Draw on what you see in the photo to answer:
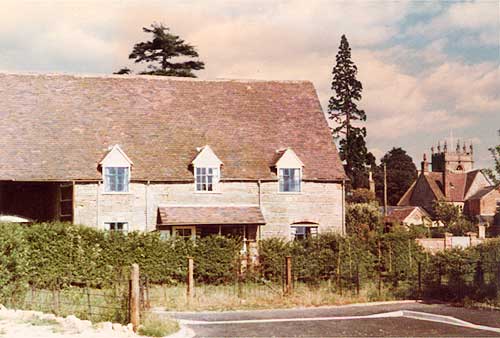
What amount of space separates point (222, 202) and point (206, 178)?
1586 mm

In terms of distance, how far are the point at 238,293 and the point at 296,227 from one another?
43.1 ft

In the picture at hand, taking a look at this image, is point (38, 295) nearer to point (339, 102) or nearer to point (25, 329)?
point (25, 329)

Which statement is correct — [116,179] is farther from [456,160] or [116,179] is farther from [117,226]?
[456,160]

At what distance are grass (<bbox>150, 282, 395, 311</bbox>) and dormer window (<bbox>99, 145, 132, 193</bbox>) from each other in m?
9.45

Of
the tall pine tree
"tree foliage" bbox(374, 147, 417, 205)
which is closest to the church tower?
"tree foliage" bbox(374, 147, 417, 205)

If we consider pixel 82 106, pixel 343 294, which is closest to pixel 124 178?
pixel 82 106

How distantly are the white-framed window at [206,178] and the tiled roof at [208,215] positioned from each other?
1.22 meters

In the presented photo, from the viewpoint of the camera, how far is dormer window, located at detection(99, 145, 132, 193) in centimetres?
3700

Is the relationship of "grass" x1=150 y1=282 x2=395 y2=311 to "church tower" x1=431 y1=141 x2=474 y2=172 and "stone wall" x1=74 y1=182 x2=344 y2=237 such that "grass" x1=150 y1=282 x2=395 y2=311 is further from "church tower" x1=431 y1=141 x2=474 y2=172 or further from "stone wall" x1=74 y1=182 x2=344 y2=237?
"church tower" x1=431 y1=141 x2=474 y2=172

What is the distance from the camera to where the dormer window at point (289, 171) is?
3925 centimetres

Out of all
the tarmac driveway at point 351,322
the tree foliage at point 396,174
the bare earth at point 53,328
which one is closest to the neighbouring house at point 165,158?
the tarmac driveway at point 351,322

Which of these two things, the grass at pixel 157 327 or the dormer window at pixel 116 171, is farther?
the dormer window at pixel 116 171

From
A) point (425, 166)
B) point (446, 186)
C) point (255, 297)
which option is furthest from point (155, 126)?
point (425, 166)

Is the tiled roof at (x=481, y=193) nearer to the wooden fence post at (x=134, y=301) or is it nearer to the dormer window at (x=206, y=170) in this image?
the dormer window at (x=206, y=170)
